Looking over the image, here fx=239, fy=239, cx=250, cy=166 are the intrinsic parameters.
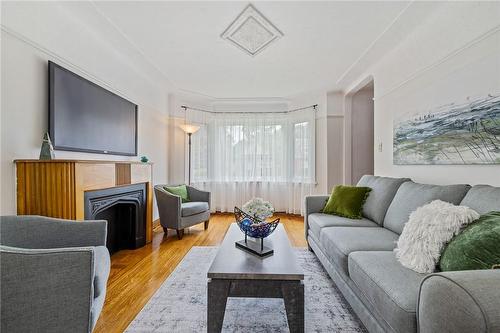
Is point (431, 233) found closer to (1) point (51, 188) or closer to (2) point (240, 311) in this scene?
(2) point (240, 311)

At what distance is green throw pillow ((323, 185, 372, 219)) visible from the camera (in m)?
2.64

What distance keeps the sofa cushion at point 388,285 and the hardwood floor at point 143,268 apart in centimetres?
158

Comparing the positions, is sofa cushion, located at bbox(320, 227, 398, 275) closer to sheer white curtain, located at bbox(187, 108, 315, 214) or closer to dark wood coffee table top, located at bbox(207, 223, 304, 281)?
dark wood coffee table top, located at bbox(207, 223, 304, 281)

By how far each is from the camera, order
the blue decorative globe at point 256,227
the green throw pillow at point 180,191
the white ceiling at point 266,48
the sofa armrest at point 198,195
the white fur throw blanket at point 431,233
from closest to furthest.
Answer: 1. the white fur throw blanket at point 431,233
2. the blue decorative globe at point 256,227
3. the white ceiling at point 266,48
4. the green throw pillow at point 180,191
5. the sofa armrest at point 198,195

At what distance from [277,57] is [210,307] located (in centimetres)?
297

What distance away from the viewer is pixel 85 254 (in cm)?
113

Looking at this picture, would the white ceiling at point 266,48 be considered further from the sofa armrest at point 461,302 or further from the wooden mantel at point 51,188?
the sofa armrest at point 461,302

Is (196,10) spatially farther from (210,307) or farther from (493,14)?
(210,307)

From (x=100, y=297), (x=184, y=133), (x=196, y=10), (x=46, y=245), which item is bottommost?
(x=100, y=297)

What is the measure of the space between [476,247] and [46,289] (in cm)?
194

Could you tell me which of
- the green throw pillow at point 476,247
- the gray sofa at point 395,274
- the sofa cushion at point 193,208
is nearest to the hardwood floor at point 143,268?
the sofa cushion at point 193,208

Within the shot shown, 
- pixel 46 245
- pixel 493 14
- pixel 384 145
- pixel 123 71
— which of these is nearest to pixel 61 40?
pixel 123 71

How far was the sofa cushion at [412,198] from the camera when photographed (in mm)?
1719

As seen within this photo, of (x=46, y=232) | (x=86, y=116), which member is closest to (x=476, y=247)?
(x=46, y=232)
